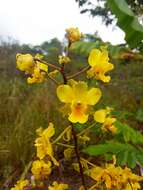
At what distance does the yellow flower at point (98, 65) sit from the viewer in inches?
56.6

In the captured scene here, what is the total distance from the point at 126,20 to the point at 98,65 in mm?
150

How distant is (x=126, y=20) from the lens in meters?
1.47

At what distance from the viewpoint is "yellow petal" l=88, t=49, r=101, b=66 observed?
1439 millimetres

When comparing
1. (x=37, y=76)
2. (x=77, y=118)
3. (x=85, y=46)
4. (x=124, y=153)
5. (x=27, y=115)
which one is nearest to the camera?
(x=77, y=118)

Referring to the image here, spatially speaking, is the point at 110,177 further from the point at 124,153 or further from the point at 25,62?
the point at 25,62

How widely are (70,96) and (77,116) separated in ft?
0.22

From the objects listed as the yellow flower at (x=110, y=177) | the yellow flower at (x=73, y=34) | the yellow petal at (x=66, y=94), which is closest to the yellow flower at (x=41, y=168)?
the yellow flower at (x=110, y=177)

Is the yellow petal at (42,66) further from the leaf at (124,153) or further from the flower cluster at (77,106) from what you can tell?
the leaf at (124,153)

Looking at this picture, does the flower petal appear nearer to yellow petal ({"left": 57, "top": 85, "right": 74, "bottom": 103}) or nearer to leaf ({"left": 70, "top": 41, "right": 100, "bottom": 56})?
yellow petal ({"left": 57, "top": 85, "right": 74, "bottom": 103})

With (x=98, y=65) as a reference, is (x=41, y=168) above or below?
below

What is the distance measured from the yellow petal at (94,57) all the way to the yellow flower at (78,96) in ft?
0.22

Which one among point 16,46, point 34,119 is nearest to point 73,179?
point 34,119

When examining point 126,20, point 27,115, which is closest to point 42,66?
point 126,20

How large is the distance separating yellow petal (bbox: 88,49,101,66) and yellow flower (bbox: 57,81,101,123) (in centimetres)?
7
